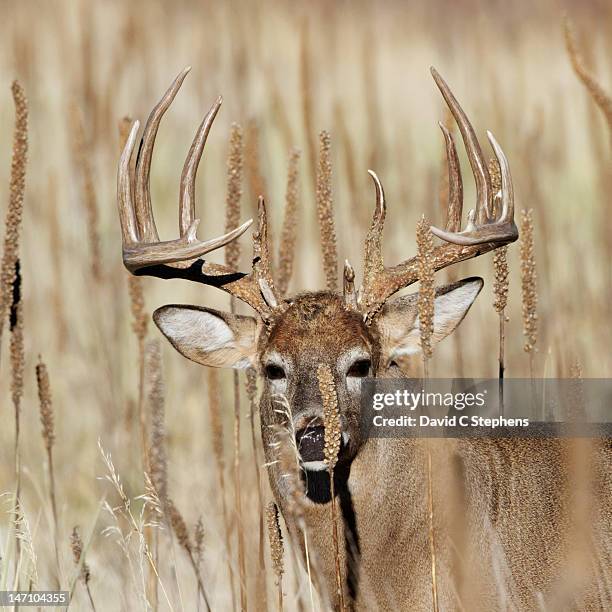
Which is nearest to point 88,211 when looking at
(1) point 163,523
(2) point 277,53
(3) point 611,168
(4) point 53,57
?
(1) point 163,523

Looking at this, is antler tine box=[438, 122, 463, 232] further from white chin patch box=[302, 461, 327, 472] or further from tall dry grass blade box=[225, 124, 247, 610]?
white chin patch box=[302, 461, 327, 472]

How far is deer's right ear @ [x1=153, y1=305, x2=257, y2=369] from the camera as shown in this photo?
5301 mm

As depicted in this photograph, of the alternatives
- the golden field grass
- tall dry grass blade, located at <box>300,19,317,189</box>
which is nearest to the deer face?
the golden field grass

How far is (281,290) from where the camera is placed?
5.33 metres

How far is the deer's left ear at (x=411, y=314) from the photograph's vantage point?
511cm

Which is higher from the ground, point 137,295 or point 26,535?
point 137,295

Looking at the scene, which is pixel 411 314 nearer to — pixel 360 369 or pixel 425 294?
pixel 360 369

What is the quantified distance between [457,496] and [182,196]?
1.75 m

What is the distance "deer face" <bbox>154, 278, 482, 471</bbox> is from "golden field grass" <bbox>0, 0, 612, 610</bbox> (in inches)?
23.7

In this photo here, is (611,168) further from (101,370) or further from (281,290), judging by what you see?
(101,370)

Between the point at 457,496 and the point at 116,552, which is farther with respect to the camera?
the point at 116,552

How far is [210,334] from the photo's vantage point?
536cm

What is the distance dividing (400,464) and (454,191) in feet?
4.07

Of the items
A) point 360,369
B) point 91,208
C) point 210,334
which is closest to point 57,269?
point 91,208
